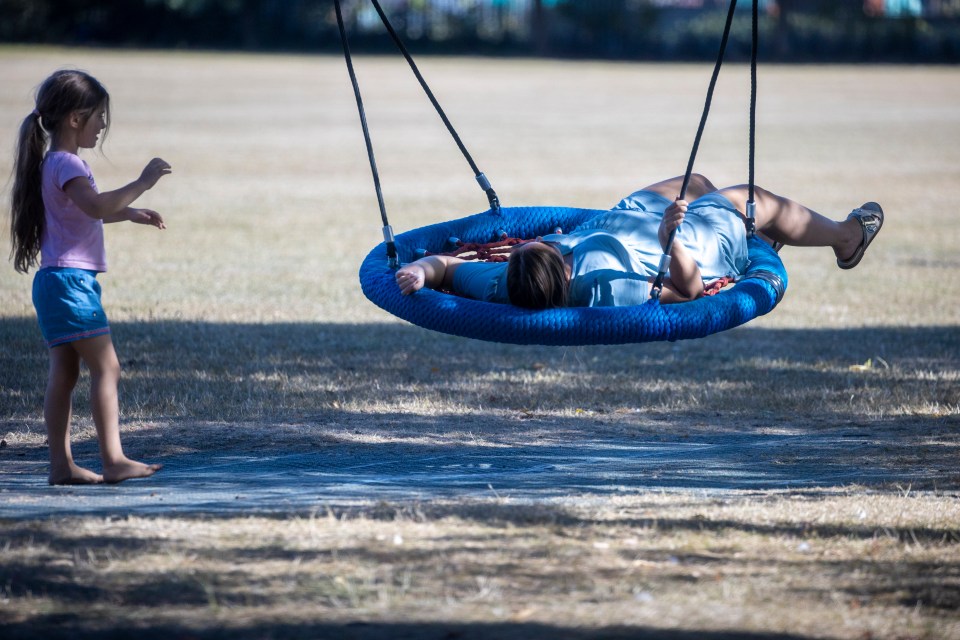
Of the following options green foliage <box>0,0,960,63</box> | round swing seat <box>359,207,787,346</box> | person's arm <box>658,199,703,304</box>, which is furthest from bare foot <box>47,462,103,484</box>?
green foliage <box>0,0,960,63</box>

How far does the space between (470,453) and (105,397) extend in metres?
1.67

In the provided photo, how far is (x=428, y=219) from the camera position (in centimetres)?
1519

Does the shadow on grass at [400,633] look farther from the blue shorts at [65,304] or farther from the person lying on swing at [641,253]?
the person lying on swing at [641,253]

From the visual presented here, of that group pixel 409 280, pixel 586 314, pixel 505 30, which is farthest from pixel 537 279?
pixel 505 30

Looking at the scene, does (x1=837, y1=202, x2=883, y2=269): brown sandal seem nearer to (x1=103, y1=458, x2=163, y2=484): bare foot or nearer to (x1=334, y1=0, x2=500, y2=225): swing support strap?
(x1=334, y1=0, x2=500, y2=225): swing support strap

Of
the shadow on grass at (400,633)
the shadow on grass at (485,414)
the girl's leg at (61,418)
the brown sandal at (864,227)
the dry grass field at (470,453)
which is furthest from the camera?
the brown sandal at (864,227)

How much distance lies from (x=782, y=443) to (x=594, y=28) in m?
40.2

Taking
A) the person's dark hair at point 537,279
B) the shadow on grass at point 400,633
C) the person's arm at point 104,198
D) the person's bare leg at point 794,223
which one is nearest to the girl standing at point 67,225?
the person's arm at point 104,198

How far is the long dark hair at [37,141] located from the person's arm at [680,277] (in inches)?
92.6

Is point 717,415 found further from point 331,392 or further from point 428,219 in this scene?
point 428,219

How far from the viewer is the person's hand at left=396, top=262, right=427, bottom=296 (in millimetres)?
5516

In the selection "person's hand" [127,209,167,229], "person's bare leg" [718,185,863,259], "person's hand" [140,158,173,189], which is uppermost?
"person's hand" [140,158,173,189]

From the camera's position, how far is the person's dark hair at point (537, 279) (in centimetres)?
536

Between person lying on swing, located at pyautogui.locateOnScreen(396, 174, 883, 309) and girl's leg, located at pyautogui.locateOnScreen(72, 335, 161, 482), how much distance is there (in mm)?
1218
